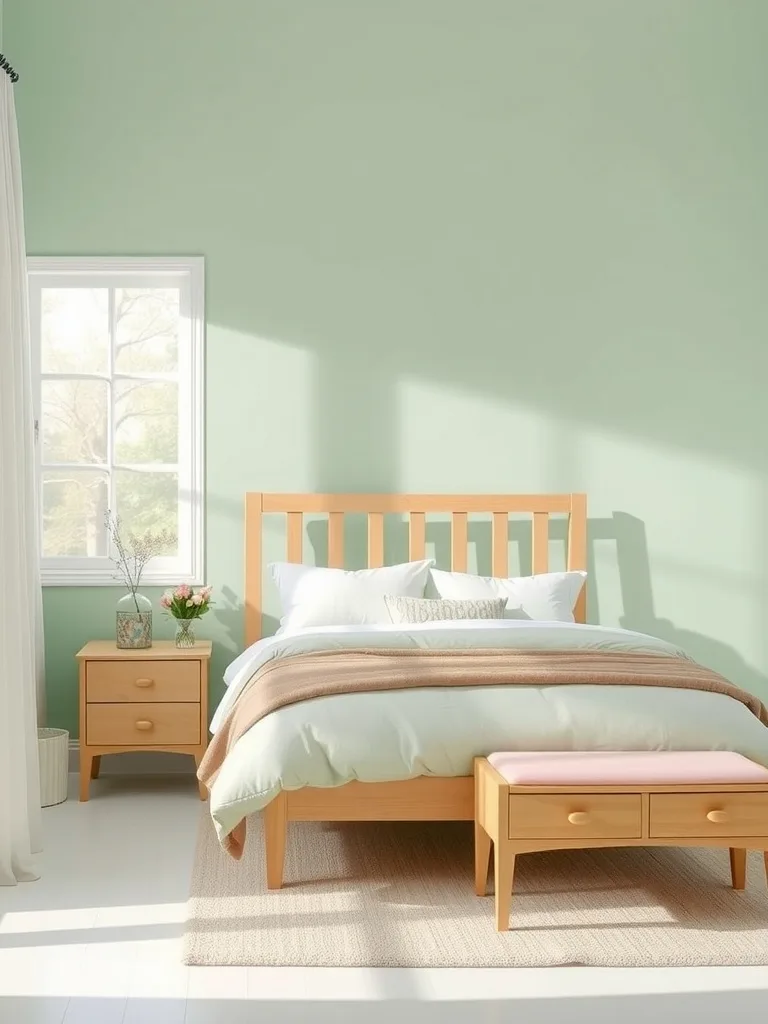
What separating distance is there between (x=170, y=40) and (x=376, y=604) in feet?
8.19

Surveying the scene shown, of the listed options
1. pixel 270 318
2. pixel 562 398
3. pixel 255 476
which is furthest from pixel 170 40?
pixel 562 398

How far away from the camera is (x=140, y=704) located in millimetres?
4340

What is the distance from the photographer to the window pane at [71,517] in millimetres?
4836

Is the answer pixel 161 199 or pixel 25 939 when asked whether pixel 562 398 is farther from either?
pixel 25 939

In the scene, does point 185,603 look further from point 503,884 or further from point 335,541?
point 503,884

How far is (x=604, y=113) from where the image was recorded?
16.2 feet

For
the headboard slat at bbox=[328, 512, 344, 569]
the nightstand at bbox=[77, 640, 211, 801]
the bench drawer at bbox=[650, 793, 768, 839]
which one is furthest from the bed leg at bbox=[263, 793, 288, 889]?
the headboard slat at bbox=[328, 512, 344, 569]

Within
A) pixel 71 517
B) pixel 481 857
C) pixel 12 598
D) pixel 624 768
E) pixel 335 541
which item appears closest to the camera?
pixel 624 768

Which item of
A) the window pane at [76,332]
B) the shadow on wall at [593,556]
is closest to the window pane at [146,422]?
the window pane at [76,332]

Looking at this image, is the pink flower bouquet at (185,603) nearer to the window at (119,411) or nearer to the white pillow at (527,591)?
the window at (119,411)

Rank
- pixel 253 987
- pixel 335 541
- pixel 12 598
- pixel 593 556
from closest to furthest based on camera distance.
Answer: pixel 253 987, pixel 12 598, pixel 335 541, pixel 593 556

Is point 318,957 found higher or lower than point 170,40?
lower

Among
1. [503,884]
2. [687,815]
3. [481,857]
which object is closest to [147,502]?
[481,857]

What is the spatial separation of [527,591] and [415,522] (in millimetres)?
563
